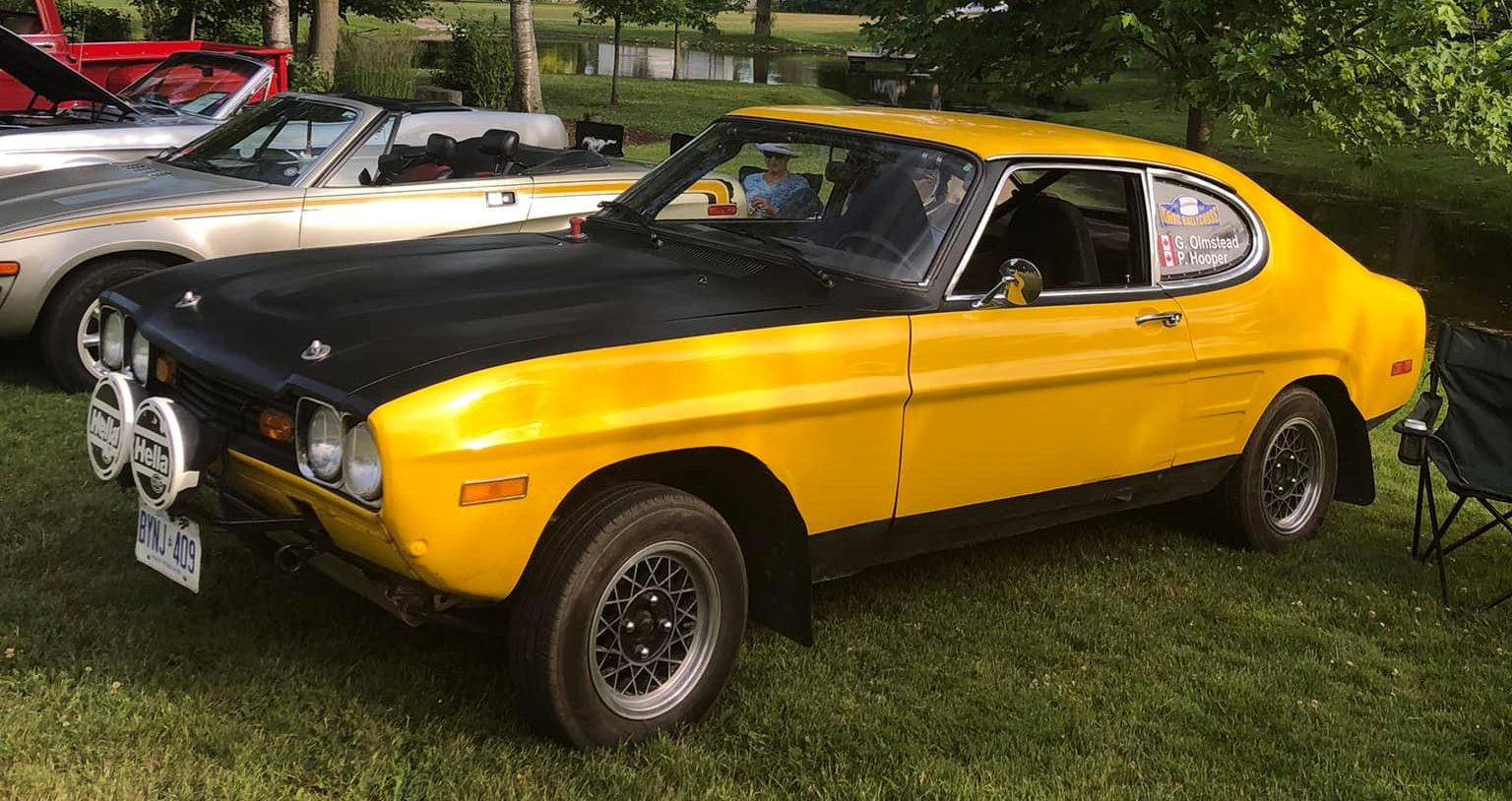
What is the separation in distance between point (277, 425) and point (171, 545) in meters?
0.60

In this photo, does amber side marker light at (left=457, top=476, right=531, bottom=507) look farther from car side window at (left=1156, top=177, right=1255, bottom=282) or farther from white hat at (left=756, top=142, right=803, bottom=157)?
car side window at (left=1156, top=177, right=1255, bottom=282)

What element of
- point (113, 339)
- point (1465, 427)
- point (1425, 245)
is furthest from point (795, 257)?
point (1425, 245)

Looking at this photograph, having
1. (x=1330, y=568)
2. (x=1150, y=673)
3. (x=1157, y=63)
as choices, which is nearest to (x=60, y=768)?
(x=1150, y=673)

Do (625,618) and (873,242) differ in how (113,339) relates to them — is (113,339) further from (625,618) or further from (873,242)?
(873,242)

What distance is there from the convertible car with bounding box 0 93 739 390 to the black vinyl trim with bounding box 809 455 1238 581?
3.99 m

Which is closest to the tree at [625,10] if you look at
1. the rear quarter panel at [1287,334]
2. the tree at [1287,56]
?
the tree at [1287,56]

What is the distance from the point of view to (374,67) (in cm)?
2139

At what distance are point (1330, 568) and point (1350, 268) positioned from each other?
1.26 m

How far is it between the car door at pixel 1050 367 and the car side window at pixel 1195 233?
10cm

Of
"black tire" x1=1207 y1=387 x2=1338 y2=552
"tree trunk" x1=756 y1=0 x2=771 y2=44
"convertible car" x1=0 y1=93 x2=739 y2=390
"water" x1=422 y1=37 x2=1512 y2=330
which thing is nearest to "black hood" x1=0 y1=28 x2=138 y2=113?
"convertible car" x1=0 y1=93 x2=739 y2=390

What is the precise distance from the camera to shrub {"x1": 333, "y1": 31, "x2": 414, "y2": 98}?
20.5m

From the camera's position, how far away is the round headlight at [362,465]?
327 centimetres

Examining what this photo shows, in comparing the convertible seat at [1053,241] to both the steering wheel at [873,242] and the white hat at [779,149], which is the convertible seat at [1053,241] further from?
the white hat at [779,149]

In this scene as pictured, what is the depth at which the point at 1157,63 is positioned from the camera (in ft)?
34.6
